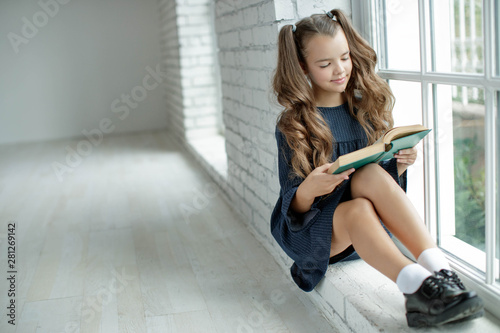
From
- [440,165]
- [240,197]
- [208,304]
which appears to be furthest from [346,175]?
[240,197]

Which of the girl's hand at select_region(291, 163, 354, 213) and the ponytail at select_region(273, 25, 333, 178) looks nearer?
the girl's hand at select_region(291, 163, 354, 213)

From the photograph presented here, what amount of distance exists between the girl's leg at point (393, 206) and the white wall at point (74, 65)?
5.68 meters

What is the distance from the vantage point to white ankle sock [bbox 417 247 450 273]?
137 cm

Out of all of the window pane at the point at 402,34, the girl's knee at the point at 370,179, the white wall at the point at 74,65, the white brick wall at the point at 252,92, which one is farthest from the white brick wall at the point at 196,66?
the girl's knee at the point at 370,179

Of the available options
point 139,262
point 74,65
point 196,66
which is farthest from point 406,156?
point 74,65

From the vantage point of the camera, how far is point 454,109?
1528 millimetres

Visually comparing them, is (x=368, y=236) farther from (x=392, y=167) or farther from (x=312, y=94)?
(x=312, y=94)

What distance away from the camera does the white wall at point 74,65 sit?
6.49 m

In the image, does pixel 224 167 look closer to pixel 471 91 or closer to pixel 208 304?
pixel 208 304

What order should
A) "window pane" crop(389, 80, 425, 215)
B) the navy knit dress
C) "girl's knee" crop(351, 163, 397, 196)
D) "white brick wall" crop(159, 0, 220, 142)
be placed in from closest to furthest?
1. "girl's knee" crop(351, 163, 397, 196)
2. the navy knit dress
3. "window pane" crop(389, 80, 425, 215)
4. "white brick wall" crop(159, 0, 220, 142)

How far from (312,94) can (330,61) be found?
0.40ft

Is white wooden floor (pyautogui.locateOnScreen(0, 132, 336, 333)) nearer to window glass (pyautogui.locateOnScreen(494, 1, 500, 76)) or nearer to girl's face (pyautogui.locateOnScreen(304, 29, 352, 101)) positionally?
girl's face (pyautogui.locateOnScreen(304, 29, 352, 101))

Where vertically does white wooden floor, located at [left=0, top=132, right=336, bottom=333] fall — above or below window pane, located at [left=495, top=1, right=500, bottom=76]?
below

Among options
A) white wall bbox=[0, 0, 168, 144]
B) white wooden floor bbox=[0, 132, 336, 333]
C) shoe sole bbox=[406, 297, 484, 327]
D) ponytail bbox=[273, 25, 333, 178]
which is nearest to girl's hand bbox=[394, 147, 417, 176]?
ponytail bbox=[273, 25, 333, 178]
